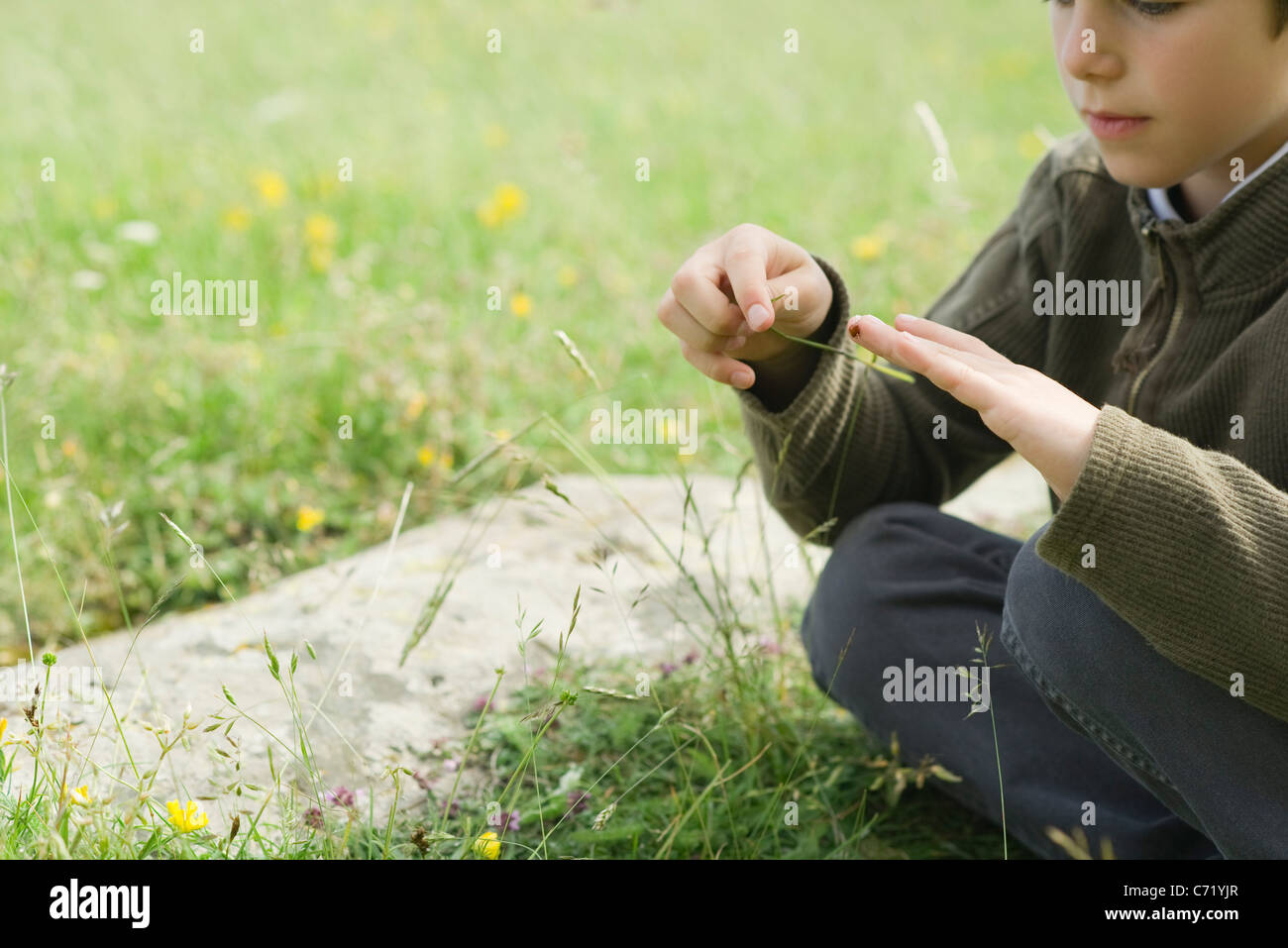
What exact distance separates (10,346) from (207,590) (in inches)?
30.7

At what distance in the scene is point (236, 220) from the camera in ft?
10.2

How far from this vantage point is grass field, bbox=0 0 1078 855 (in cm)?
229

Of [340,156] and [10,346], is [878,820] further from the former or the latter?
[340,156]

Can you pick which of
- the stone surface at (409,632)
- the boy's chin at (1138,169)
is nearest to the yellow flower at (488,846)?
the stone surface at (409,632)

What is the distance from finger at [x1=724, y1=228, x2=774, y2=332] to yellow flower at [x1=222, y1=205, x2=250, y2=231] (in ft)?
6.79

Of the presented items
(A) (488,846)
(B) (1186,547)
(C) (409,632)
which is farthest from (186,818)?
(B) (1186,547)

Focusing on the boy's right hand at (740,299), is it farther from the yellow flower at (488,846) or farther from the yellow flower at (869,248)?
the yellow flower at (869,248)

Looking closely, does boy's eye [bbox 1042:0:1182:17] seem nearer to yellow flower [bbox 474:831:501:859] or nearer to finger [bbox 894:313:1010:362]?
finger [bbox 894:313:1010:362]

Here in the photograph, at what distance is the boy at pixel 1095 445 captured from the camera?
1.16 m

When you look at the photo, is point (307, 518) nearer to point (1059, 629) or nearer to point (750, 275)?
point (750, 275)

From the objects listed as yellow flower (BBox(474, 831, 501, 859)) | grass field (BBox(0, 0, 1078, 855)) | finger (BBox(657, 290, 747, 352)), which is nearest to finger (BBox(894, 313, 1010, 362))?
finger (BBox(657, 290, 747, 352))

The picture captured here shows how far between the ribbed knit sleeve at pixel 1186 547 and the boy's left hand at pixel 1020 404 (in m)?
0.02

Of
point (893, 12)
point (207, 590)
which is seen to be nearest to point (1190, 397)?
point (207, 590)

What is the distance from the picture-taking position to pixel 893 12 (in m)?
6.08
